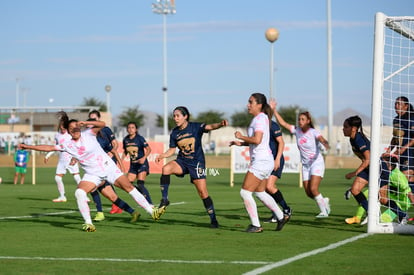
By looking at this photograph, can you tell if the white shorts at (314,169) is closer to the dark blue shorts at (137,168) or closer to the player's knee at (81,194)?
the player's knee at (81,194)

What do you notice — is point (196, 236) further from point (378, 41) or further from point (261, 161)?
point (378, 41)

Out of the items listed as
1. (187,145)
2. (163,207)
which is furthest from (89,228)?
(187,145)

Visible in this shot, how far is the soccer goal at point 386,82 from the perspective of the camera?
12.4 m

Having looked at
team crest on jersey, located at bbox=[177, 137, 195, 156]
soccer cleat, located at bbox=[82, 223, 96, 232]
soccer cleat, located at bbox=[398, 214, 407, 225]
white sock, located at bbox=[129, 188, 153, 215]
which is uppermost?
team crest on jersey, located at bbox=[177, 137, 195, 156]

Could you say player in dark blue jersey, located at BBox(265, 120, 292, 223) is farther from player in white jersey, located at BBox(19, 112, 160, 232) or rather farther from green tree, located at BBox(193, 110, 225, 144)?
green tree, located at BBox(193, 110, 225, 144)

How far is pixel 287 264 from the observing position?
9008mm

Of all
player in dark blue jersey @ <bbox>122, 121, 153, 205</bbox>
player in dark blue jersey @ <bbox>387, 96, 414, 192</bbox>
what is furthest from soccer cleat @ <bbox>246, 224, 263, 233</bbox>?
player in dark blue jersey @ <bbox>122, 121, 153, 205</bbox>

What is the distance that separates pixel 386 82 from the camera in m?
12.8

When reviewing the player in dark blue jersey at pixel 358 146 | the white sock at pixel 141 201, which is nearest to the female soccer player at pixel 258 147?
the white sock at pixel 141 201

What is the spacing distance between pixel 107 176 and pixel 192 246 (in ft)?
9.48

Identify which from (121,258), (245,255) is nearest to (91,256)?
(121,258)

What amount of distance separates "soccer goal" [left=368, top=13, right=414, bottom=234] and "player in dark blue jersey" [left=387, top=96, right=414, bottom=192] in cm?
14

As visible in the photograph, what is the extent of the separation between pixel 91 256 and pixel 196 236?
2682 millimetres

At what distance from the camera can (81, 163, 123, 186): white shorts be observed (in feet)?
42.9
